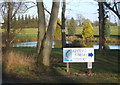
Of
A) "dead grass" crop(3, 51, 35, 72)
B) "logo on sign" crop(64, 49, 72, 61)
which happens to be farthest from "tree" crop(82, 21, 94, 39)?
"logo on sign" crop(64, 49, 72, 61)

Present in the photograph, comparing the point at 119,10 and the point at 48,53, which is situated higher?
the point at 119,10

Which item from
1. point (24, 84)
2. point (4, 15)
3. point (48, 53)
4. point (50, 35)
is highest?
point (4, 15)

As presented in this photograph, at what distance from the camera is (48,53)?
11211 millimetres

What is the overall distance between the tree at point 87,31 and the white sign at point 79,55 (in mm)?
29682

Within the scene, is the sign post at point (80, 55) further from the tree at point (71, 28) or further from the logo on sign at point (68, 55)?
the tree at point (71, 28)

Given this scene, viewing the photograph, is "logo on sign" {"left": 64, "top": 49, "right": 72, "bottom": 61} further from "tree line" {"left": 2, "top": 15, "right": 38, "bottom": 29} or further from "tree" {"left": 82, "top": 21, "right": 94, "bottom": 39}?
"tree" {"left": 82, "top": 21, "right": 94, "bottom": 39}

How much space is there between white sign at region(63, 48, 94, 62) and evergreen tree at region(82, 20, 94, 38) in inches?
1175

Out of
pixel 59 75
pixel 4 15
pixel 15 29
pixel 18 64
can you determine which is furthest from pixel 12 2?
pixel 59 75

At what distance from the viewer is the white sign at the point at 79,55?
10.2 m

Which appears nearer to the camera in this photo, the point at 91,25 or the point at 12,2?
the point at 12,2

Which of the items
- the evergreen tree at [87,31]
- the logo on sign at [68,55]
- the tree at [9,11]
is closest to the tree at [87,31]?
the evergreen tree at [87,31]

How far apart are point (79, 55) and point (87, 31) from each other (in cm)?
3039

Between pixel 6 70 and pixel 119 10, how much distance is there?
1302 centimetres

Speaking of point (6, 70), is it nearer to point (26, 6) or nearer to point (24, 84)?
point (24, 84)
